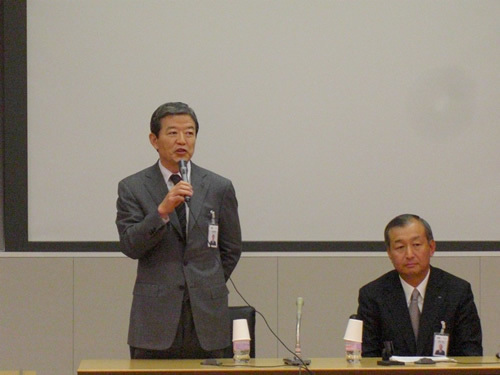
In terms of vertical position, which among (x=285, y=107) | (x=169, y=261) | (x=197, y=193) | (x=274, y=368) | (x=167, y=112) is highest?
(x=285, y=107)

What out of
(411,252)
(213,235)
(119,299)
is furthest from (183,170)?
(119,299)

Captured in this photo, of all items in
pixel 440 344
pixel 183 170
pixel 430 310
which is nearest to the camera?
pixel 440 344

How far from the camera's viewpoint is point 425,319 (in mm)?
3416

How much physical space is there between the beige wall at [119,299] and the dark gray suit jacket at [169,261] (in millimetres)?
1352

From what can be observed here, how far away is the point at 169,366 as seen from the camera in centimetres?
293

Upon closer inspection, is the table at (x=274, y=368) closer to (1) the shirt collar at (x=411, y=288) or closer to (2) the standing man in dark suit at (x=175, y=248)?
(2) the standing man in dark suit at (x=175, y=248)

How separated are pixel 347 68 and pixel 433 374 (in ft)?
8.09

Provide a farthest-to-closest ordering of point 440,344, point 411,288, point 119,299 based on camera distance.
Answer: point 119,299 < point 411,288 < point 440,344

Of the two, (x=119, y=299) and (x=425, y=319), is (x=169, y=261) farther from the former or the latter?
(x=119, y=299)

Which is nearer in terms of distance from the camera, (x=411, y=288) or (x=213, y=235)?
(x=213, y=235)

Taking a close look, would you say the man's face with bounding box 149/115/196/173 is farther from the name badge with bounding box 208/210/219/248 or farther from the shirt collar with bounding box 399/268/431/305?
the shirt collar with bounding box 399/268/431/305

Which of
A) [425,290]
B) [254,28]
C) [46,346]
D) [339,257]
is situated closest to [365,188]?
[339,257]

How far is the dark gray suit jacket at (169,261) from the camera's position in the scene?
10.9 ft

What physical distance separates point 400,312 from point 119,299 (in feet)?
5.99
